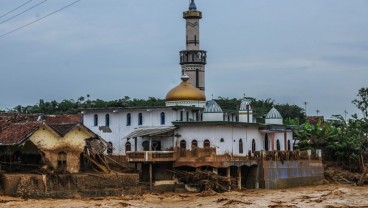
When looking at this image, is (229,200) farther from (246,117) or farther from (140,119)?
(246,117)

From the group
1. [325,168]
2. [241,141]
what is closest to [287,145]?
[325,168]

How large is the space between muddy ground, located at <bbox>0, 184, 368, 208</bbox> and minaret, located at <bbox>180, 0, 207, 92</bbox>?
2674 cm

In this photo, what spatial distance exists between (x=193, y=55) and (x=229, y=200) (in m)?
34.9

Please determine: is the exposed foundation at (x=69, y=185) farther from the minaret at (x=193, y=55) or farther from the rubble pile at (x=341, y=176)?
the minaret at (x=193, y=55)

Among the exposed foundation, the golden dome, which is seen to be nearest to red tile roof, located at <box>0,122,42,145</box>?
the exposed foundation

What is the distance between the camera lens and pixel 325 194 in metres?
56.1

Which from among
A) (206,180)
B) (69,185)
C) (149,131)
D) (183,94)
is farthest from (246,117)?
(69,185)

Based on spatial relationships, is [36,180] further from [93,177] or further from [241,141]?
[241,141]

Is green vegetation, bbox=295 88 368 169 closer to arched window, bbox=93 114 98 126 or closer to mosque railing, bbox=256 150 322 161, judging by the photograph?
mosque railing, bbox=256 150 322 161

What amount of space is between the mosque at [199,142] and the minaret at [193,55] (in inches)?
652

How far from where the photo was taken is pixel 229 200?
4981 cm

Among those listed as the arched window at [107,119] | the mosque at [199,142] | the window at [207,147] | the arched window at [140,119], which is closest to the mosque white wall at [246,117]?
the mosque at [199,142]

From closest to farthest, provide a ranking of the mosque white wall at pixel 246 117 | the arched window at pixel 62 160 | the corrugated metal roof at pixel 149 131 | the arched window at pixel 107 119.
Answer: the arched window at pixel 62 160 < the corrugated metal roof at pixel 149 131 < the arched window at pixel 107 119 < the mosque white wall at pixel 246 117

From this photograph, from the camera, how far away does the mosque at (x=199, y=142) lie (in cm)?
5550
